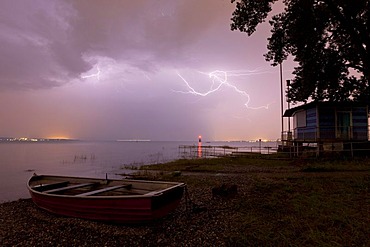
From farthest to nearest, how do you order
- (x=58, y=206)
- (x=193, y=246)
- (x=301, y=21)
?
(x=301, y=21)
(x=58, y=206)
(x=193, y=246)

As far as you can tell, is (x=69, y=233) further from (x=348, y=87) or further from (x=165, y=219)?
(x=348, y=87)

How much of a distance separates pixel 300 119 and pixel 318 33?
15.0 metres

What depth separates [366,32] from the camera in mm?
10992

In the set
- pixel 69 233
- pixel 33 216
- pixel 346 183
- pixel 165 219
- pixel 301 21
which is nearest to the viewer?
pixel 69 233

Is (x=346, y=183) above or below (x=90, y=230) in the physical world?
above

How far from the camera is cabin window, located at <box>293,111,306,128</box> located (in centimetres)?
2523

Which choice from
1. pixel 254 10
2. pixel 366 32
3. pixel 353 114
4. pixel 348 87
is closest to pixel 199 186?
pixel 254 10

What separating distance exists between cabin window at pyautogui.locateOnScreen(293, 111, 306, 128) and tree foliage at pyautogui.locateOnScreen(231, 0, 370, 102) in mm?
8346

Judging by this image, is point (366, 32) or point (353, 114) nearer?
point (366, 32)

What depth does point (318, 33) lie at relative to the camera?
41.5ft

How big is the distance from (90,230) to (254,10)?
1241 cm

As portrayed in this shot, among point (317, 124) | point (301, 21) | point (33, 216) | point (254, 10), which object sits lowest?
point (33, 216)

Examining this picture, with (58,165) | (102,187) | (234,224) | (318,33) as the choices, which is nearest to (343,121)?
(318,33)

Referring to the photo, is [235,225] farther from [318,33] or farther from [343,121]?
[343,121]
